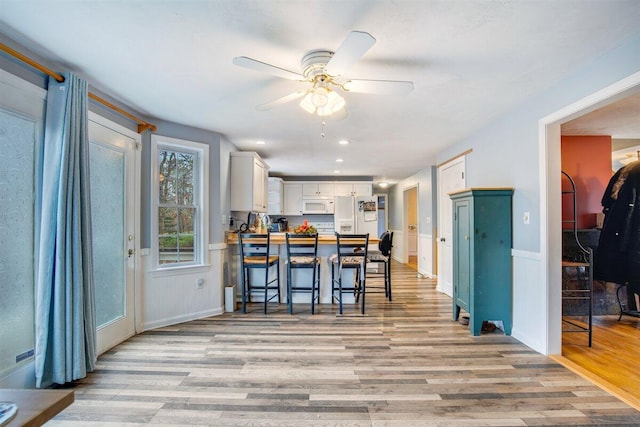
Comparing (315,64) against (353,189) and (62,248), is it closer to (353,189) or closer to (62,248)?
(62,248)

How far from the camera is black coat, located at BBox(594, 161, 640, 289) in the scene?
2.82 m

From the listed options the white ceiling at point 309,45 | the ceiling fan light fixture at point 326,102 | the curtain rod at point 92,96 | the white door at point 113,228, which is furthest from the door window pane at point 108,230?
the ceiling fan light fixture at point 326,102

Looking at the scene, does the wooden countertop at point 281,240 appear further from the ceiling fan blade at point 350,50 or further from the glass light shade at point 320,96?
the ceiling fan blade at point 350,50

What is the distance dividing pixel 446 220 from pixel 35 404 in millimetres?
4870

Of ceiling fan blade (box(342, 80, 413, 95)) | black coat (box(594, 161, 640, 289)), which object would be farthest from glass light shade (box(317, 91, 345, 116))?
black coat (box(594, 161, 640, 289))

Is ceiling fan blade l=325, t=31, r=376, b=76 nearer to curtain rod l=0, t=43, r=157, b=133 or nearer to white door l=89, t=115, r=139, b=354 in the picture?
curtain rod l=0, t=43, r=157, b=133

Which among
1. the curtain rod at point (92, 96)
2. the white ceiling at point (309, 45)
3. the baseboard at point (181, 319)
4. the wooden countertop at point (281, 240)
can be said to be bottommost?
the baseboard at point (181, 319)

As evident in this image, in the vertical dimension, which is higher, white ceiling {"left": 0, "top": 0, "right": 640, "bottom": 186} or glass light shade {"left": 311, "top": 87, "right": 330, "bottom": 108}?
white ceiling {"left": 0, "top": 0, "right": 640, "bottom": 186}

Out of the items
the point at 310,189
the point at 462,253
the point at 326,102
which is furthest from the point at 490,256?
the point at 310,189

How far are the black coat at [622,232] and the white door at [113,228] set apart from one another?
4906 millimetres

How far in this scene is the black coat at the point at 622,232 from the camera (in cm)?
282

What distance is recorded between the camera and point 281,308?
3957mm

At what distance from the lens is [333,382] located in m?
2.14

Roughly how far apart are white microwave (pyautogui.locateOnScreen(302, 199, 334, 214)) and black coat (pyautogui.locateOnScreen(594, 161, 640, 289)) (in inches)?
195
